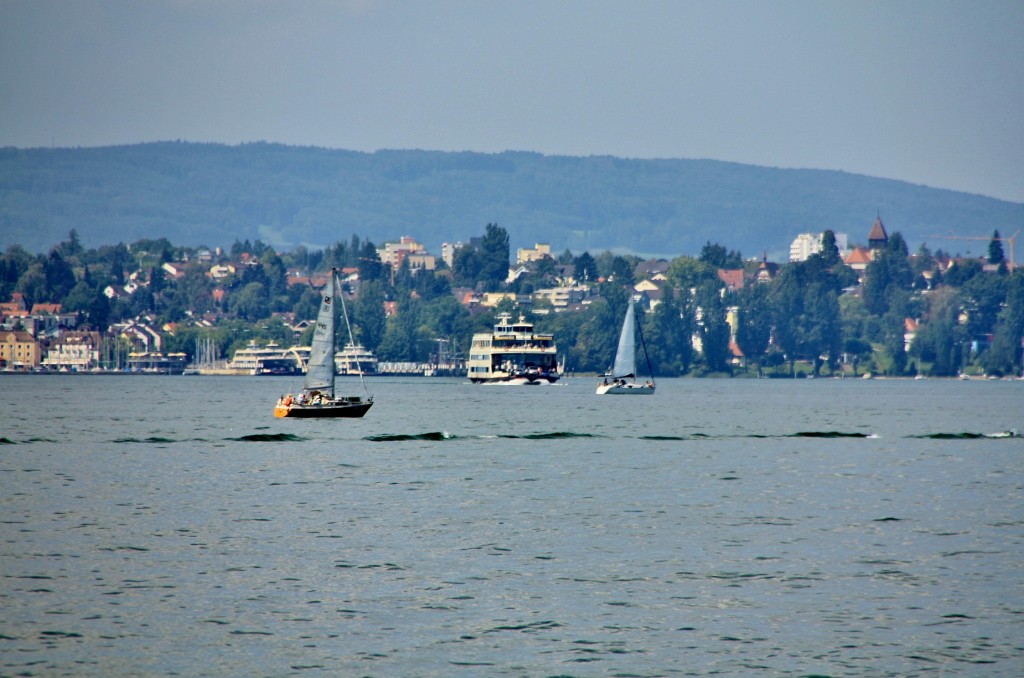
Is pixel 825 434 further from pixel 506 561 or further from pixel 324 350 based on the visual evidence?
pixel 506 561

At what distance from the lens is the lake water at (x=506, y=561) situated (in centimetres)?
3366

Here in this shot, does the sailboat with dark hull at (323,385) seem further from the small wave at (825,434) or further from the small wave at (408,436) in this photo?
the small wave at (825,434)

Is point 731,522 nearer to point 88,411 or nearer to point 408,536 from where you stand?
point 408,536

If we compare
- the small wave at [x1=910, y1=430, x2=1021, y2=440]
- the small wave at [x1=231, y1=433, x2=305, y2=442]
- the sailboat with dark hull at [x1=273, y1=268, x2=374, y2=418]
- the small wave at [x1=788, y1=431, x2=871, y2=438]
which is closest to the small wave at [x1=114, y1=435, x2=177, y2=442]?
the small wave at [x1=231, y1=433, x2=305, y2=442]

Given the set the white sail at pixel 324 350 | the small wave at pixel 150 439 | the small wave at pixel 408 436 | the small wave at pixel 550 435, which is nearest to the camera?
the small wave at pixel 150 439

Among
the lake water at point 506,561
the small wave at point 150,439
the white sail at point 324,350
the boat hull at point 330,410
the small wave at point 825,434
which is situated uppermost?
the white sail at point 324,350

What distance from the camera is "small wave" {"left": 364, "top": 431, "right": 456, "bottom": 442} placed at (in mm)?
100750

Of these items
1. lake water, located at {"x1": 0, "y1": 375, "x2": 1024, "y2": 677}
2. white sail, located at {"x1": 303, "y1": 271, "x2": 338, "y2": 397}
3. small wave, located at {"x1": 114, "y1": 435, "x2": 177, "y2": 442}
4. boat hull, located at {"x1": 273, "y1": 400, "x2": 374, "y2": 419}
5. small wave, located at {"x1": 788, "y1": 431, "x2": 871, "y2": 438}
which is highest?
white sail, located at {"x1": 303, "y1": 271, "x2": 338, "y2": 397}

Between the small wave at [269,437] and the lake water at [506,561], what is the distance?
12.9 feet

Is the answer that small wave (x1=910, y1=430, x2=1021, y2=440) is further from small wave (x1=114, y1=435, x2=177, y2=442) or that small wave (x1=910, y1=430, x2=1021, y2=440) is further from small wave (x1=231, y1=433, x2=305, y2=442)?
small wave (x1=114, y1=435, x2=177, y2=442)

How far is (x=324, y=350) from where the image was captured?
107812 millimetres

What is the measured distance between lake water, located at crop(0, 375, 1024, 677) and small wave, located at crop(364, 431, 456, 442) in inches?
283

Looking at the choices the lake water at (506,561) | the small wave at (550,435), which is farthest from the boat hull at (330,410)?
the lake water at (506,561)

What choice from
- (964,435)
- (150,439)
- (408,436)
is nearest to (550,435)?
(408,436)
